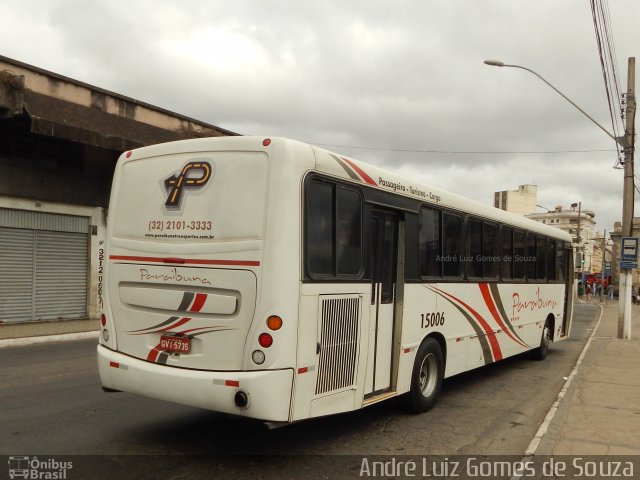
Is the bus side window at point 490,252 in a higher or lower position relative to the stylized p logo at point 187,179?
lower

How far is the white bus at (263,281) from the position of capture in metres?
4.57

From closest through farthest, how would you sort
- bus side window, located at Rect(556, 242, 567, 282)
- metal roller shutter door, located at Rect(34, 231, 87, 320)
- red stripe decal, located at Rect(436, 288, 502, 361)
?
1. red stripe decal, located at Rect(436, 288, 502, 361)
2. bus side window, located at Rect(556, 242, 567, 282)
3. metal roller shutter door, located at Rect(34, 231, 87, 320)

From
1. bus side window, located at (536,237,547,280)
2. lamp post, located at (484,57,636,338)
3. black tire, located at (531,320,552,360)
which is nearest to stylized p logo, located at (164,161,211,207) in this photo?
bus side window, located at (536,237,547,280)

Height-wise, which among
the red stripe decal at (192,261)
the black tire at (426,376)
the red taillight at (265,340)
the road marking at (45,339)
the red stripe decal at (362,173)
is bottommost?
the road marking at (45,339)

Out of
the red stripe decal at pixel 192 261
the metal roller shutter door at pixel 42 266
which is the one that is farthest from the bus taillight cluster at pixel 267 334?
the metal roller shutter door at pixel 42 266

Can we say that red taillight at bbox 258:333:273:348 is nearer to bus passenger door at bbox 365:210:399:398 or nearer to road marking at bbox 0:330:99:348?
bus passenger door at bbox 365:210:399:398

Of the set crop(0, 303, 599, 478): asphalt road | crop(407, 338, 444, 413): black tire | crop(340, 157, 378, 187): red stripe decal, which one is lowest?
crop(0, 303, 599, 478): asphalt road

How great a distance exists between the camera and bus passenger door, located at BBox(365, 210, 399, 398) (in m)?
5.71

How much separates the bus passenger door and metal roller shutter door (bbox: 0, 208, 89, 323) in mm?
12022

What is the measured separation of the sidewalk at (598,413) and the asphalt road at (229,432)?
0.31m

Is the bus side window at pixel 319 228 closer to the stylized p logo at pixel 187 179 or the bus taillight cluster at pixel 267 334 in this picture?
the bus taillight cluster at pixel 267 334

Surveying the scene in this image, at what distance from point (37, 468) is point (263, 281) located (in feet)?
7.96

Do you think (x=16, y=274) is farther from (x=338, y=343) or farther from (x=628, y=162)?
(x=628, y=162)

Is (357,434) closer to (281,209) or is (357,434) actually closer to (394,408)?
(394,408)
